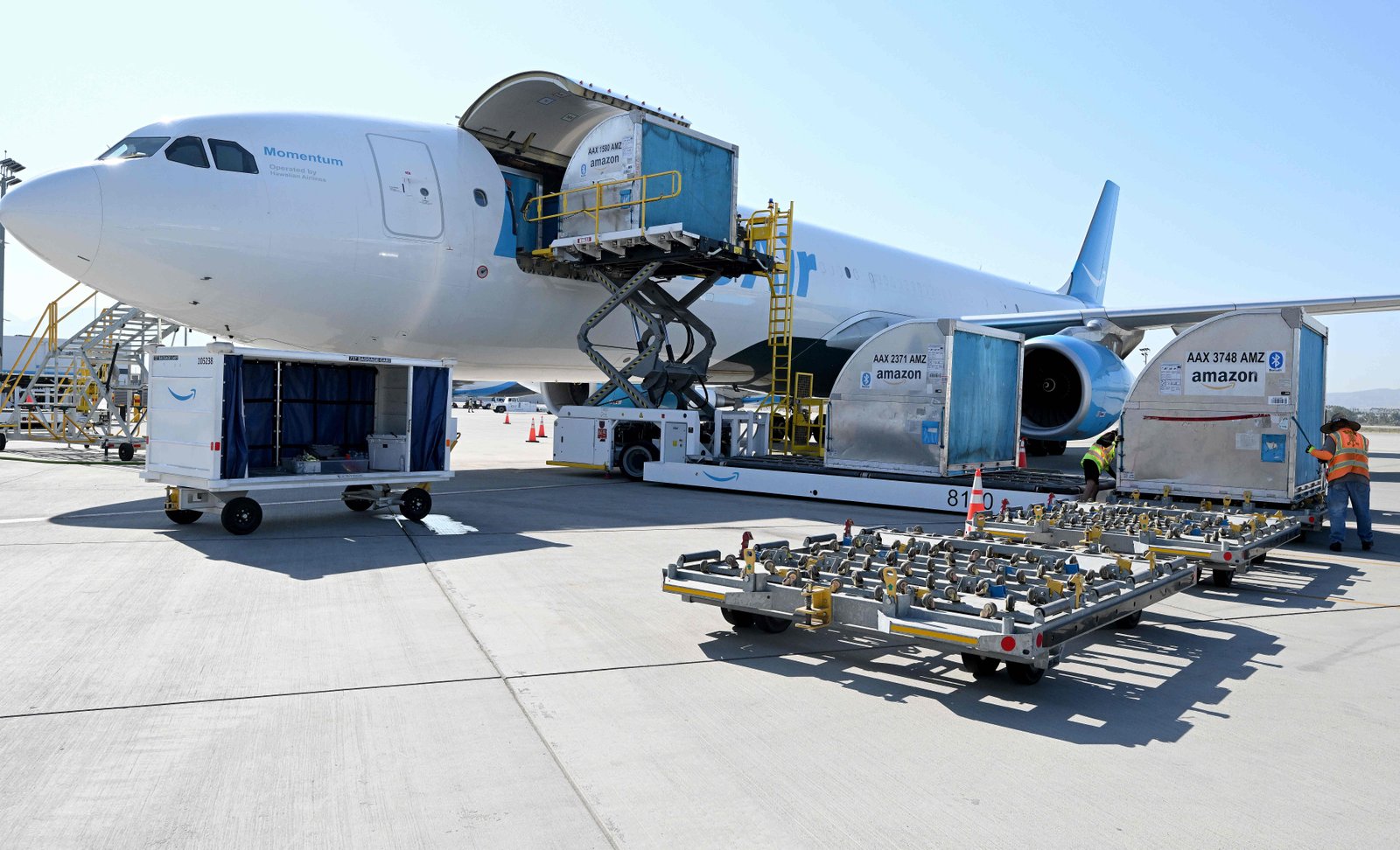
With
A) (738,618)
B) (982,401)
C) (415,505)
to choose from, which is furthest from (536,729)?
(982,401)

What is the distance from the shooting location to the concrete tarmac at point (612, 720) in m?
2.71

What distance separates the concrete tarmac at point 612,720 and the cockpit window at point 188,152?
438 cm

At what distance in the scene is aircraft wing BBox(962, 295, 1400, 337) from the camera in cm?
1344

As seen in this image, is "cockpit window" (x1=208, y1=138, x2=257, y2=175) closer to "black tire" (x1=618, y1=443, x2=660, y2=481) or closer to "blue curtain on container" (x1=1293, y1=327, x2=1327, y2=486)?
"black tire" (x1=618, y1=443, x2=660, y2=481)

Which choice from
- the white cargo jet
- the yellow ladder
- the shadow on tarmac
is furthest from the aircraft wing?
the shadow on tarmac

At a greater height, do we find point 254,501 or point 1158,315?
point 1158,315

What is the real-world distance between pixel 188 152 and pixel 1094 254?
2388 centimetres

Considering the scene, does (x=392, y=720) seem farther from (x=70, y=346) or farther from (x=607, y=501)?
(x=70, y=346)

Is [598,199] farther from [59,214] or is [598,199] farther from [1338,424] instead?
[1338,424]

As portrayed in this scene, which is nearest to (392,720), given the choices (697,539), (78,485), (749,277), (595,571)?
(595,571)

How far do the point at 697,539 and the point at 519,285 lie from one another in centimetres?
538

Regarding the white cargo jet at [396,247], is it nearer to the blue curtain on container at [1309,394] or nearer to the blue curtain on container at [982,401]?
the blue curtain on container at [982,401]

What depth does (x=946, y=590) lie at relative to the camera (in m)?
4.27

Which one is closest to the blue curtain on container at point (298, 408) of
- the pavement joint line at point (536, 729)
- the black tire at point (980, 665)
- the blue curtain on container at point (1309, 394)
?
the pavement joint line at point (536, 729)
